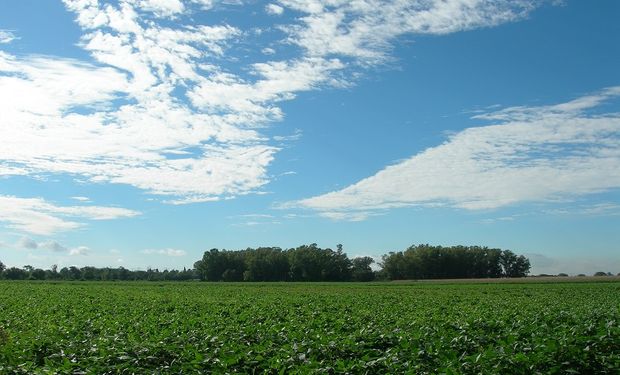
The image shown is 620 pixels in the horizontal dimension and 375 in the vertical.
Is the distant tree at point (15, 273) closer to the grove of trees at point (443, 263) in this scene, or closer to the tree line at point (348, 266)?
the tree line at point (348, 266)

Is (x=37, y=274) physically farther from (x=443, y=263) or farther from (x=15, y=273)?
(x=443, y=263)

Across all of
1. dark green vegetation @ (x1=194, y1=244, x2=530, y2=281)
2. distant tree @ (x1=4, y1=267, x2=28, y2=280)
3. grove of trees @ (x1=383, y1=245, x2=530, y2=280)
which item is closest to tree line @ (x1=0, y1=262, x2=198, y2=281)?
distant tree @ (x1=4, y1=267, x2=28, y2=280)

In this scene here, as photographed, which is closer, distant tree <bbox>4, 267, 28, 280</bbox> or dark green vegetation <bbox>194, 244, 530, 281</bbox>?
distant tree <bbox>4, 267, 28, 280</bbox>

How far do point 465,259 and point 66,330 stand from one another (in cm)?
11876

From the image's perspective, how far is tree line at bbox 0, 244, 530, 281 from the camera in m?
124

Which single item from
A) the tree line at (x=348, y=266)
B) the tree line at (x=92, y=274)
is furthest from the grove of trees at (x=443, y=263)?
the tree line at (x=92, y=274)

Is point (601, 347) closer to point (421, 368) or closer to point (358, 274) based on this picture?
point (421, 368)

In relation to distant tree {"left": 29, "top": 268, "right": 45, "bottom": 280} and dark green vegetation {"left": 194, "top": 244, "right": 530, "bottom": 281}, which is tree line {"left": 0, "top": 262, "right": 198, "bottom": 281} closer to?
distant tree {"left": 29, "top": 268, "right": 45, "bottom": 280}

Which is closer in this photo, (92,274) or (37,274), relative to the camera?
(37,274)

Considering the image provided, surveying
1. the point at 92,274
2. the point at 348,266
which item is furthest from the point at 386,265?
the point at 92,274

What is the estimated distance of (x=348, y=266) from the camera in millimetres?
126750

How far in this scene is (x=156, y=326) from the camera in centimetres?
1490

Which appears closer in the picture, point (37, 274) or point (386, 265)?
point (37, 274)

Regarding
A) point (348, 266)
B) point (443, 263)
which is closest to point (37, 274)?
point (348, 266)
